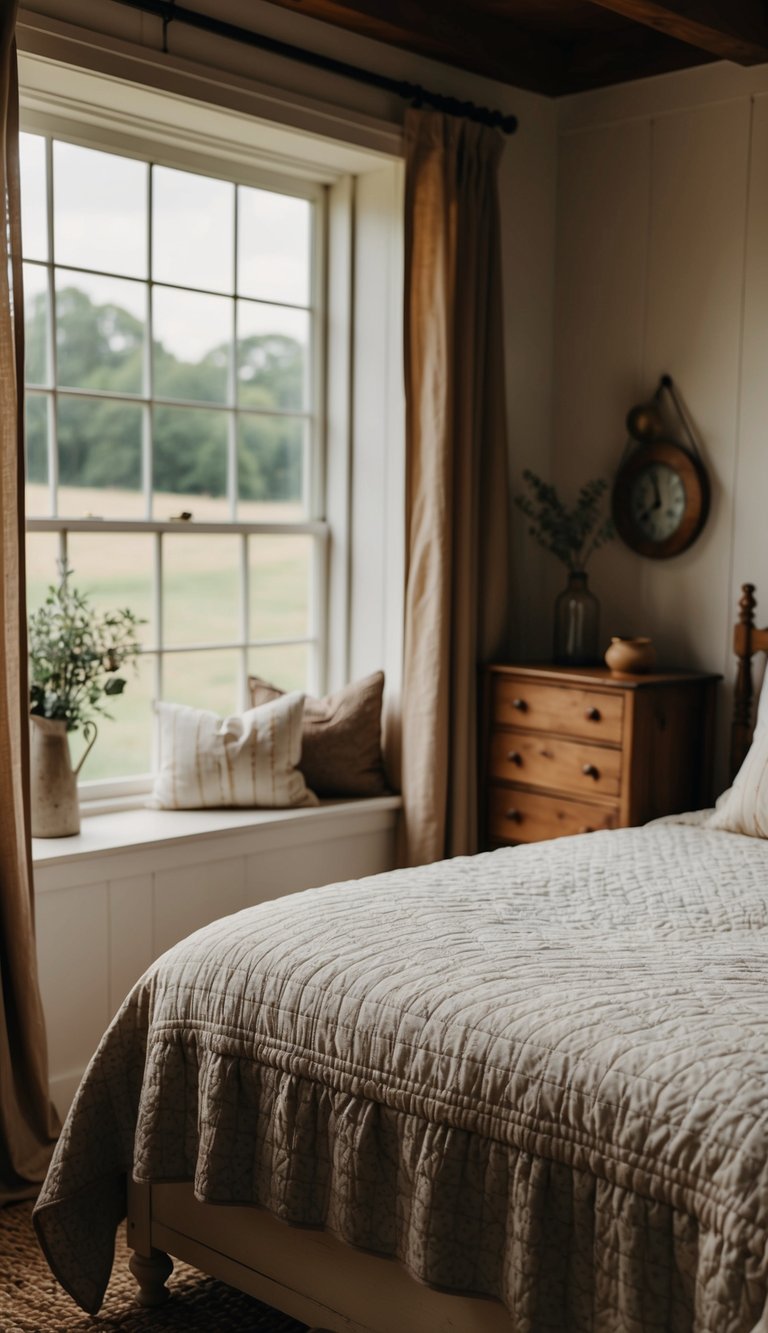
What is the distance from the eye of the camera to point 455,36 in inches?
145

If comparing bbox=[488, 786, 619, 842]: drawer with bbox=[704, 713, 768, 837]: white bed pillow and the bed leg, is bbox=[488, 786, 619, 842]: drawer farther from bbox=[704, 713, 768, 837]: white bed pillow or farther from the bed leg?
the bed leg

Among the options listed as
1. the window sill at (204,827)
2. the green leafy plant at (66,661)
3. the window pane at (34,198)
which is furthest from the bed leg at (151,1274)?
the window pane at (34,198)

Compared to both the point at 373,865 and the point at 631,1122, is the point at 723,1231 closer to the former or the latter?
the point at 631,1122

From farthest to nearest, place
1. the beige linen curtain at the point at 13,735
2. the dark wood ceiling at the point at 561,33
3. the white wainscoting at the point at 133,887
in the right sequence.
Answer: the dark wood ceiling at the point at 561,33 → the white wainscoting at the point at 133,887 → the beige linen curtain at the point at 13,735

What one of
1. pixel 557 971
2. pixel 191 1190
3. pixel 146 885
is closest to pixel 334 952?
pixel 557 971

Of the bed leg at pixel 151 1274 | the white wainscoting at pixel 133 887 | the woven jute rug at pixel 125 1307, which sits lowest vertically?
the woven jute rug at pixel 125 1307

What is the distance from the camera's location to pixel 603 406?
13.5ft

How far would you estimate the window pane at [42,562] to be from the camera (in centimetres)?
337

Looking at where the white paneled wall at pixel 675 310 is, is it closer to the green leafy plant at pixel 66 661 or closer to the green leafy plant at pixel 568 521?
the green leafy plant at pixel 568 521

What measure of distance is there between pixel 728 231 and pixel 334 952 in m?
2.53

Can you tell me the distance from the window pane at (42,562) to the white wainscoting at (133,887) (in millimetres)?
643

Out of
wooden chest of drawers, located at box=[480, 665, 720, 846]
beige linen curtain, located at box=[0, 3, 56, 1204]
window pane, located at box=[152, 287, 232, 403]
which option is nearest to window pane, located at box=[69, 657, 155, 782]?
beige linen curtain, located at box=[0, 3, 56, 1204]

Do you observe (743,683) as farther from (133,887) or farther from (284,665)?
(133,887)

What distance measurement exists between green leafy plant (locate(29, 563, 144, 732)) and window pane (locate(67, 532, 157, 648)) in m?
0.13
